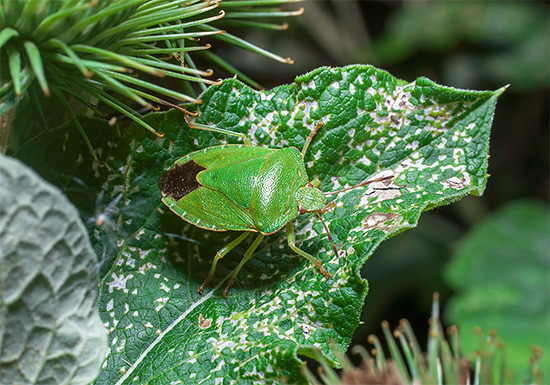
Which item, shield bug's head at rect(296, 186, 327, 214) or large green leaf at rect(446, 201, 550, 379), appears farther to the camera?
large green leaf at rect(446, 201, 550, 379)

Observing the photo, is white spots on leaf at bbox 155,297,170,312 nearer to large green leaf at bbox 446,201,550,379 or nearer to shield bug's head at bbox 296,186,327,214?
shield bug's head at bbox 296,186,327,214

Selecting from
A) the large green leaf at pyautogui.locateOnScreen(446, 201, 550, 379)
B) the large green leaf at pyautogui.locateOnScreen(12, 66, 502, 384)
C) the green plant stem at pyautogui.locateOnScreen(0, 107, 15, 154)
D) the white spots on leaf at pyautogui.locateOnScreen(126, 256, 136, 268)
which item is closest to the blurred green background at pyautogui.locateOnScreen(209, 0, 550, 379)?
the large green leaf at pyautogui.locateOnScreen(446, 201, 550, 379)

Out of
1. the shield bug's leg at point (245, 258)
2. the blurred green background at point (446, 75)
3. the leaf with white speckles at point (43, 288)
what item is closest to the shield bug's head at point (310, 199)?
the shield bug's leg at point (245, 258)

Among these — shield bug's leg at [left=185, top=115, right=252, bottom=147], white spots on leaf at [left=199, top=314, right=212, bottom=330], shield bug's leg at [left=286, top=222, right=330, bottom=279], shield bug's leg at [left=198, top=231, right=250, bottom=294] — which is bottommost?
white spots on leaf at [left=199, top=314, right=212, bottom=330]

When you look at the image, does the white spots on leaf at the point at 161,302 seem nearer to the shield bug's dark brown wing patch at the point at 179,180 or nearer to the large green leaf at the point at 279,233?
the large green leaf at the point at 279,233

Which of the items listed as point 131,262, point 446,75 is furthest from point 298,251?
point 446,75
